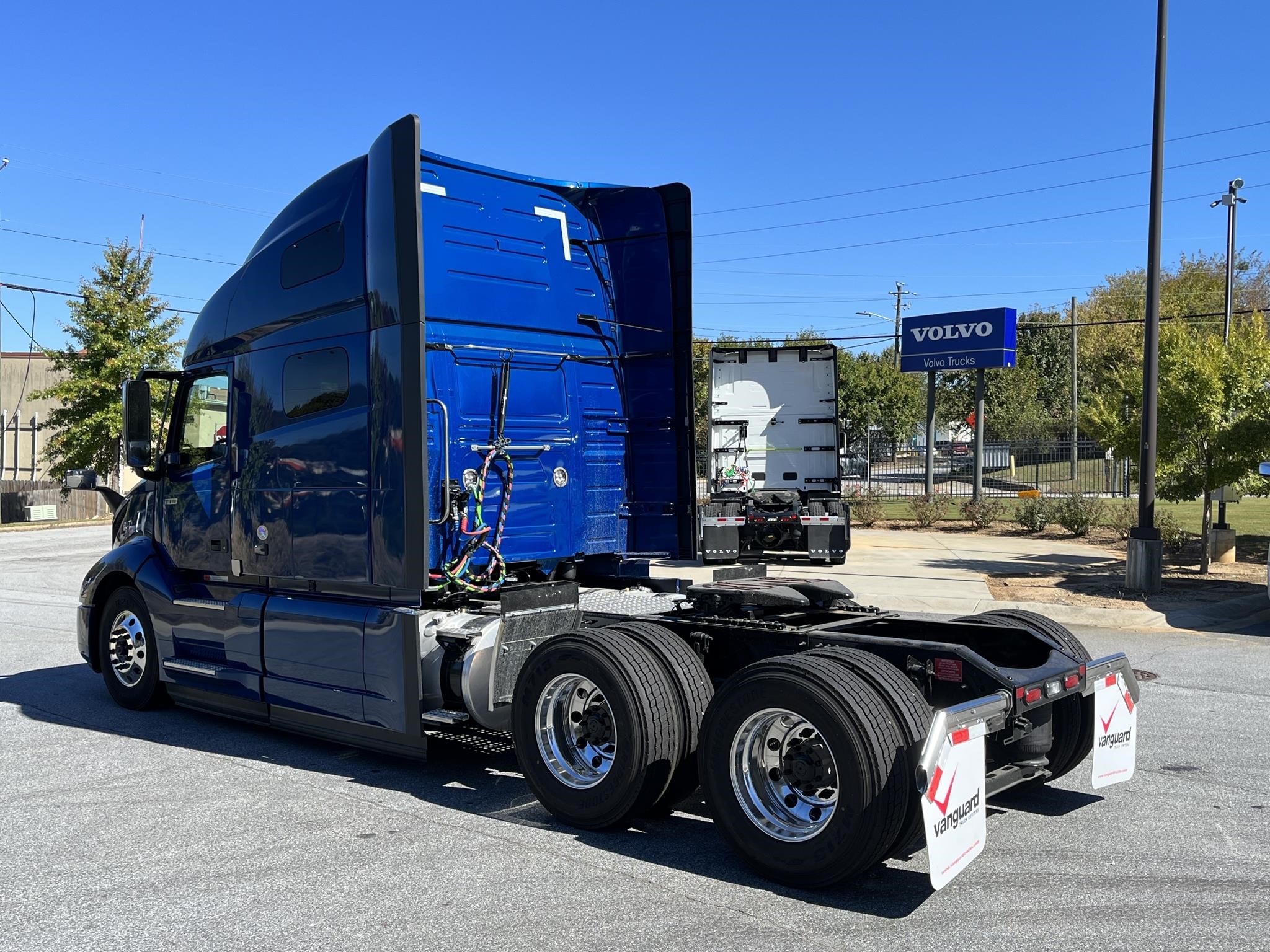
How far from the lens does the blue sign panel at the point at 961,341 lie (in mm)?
30844

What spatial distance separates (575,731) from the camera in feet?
17.4

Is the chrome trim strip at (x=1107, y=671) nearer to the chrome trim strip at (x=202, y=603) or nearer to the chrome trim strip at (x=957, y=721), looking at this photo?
the chrome trim strip at (x=957, y=721)

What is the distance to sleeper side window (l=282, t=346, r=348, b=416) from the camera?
6273mm

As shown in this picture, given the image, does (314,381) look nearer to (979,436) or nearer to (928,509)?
(928,509)

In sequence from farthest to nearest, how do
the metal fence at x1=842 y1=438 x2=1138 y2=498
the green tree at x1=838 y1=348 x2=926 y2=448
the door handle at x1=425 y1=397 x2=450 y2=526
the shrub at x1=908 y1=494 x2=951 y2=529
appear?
the green tree at x1=838 y1=348 x2=926 y2=448 → the metal fence at x1=842 y1=438 x2=1138 y2=498 → the shrub at x1=908 y1=494 x2=951 y2=529 → the door handle at x1=425 y1=397 x2=450 y2=526

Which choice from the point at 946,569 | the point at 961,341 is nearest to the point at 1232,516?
the point at 961,341

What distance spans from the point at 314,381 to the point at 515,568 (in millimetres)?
1731

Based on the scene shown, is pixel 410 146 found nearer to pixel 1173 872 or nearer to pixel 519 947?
pixel 519 947

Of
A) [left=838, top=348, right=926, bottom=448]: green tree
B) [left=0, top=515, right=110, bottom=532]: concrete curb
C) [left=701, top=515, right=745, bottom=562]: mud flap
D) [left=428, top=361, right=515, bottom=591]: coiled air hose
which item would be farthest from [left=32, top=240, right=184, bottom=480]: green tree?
[left=838, top=348, right=926, bottom=448]: green tree

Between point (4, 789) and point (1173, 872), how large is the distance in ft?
19.6

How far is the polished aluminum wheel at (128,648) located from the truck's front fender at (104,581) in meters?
0.22

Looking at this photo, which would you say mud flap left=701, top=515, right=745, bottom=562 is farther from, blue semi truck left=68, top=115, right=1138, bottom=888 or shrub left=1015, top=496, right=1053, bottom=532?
blue semi truck left=68, top=115, right=1138, bottom=888

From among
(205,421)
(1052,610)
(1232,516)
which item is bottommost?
(1052,610)

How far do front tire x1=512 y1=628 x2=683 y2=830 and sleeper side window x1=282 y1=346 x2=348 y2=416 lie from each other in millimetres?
2083
